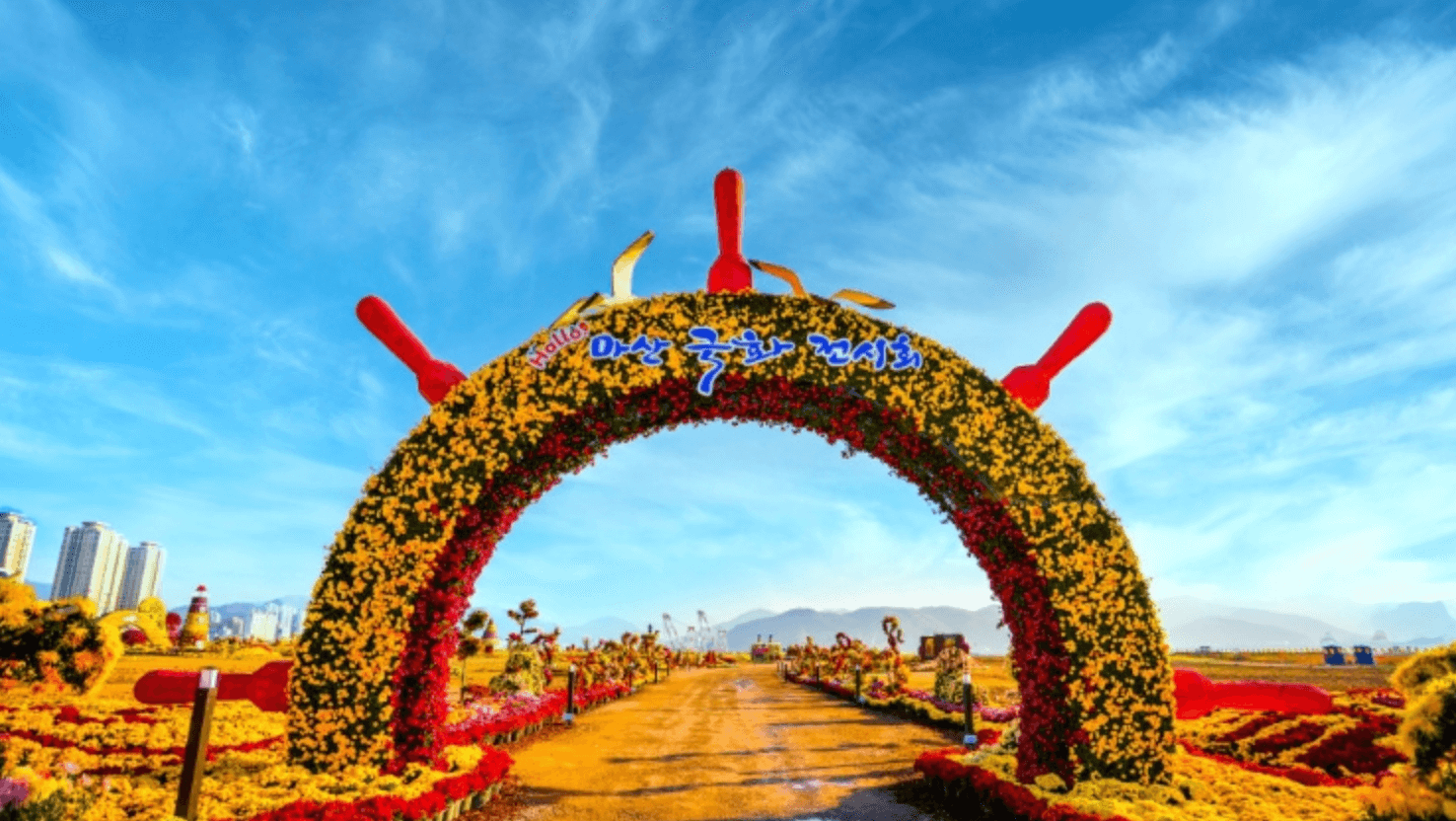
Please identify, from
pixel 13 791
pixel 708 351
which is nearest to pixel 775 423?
pixel 708 351

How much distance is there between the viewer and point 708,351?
9.02 meters

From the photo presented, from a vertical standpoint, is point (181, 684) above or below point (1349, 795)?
above

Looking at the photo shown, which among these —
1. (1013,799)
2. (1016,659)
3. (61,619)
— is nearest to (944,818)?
(1013,799)

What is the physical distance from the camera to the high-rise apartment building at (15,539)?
132375 millimetres

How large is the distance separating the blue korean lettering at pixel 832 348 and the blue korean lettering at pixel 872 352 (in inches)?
3.8

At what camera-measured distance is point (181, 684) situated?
877 cm

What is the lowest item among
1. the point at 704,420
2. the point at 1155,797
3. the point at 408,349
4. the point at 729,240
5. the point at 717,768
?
the point at 717,768

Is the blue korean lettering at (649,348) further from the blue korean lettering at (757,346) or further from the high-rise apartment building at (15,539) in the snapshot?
the high-rise apartment building at (15,539)

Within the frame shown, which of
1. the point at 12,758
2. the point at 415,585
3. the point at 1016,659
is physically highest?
the point at 415,585

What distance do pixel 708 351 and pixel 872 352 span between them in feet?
6.02

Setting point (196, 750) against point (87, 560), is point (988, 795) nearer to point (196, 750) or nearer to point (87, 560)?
point (196, 750)

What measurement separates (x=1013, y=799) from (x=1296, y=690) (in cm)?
358

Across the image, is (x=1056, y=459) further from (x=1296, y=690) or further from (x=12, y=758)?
(x=12, y=758)

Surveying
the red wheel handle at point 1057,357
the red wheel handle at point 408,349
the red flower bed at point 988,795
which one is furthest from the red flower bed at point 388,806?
the red wheel handle at point 1057,357
